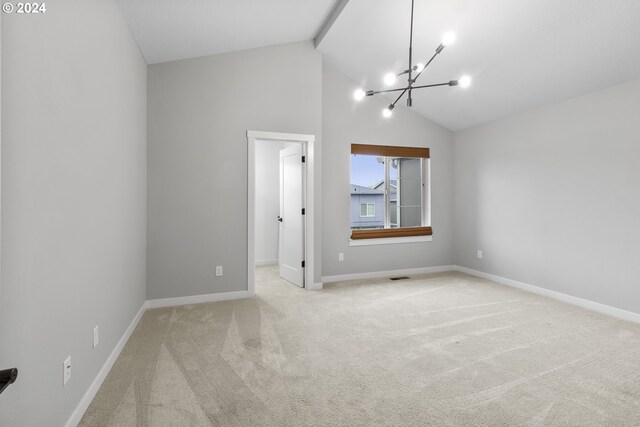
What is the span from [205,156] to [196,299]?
5.57 ft

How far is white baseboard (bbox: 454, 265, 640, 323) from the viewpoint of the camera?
3.28 m

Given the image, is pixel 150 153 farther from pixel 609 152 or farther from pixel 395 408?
pixel 609 152

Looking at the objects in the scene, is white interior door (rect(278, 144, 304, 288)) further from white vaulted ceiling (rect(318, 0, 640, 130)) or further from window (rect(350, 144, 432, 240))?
white vaulted ceiling (rect(318, 0, 640, 130))

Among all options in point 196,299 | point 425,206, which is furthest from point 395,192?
point 196,299

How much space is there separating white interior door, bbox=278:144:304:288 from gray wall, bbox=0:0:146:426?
7.32 feet

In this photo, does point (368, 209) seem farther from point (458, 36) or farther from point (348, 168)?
point (458, 36)

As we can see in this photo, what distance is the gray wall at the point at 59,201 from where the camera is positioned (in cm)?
122

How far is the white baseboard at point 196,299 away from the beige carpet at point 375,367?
0.14 meters

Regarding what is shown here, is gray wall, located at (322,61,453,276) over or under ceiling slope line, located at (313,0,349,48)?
under

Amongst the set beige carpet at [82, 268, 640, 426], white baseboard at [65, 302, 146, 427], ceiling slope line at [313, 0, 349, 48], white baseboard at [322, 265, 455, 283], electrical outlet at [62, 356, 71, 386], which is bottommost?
beige carpet at [82, 268, 640, 426]

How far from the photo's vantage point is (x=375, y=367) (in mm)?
2299

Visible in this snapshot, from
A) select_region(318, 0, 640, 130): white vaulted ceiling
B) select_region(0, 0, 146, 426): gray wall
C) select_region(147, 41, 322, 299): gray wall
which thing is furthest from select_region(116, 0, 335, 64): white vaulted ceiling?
select_region(318, 0, 640, 130): white vaulted ceiling

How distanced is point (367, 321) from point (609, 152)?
315 centimetres

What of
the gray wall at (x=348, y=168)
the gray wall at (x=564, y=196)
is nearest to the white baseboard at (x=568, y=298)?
the gray wall at (x=564, y=196)
